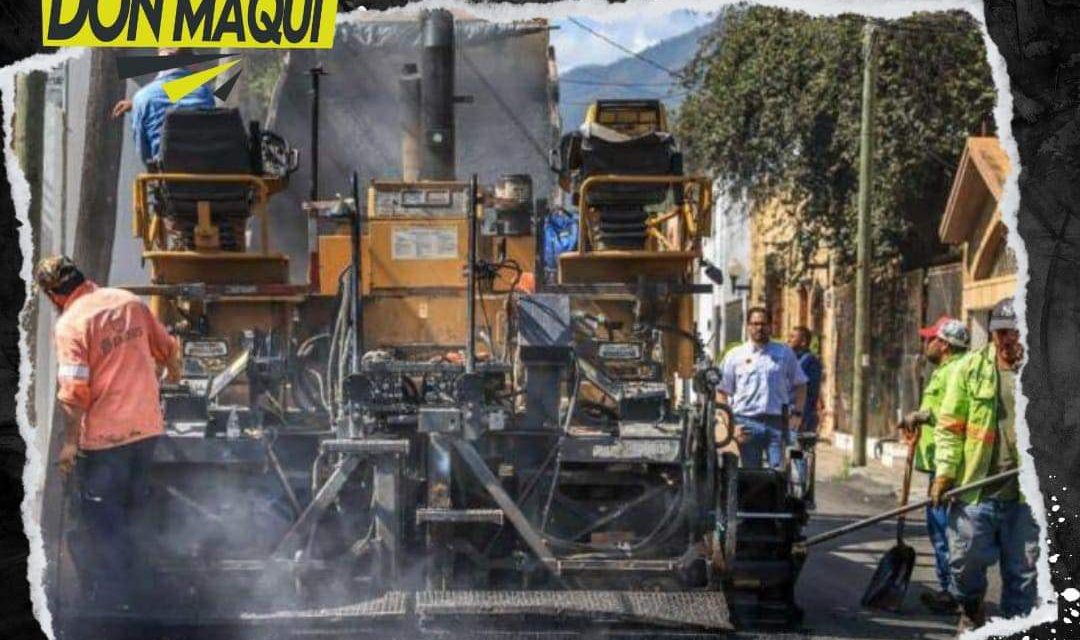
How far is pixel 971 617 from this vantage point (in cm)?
709

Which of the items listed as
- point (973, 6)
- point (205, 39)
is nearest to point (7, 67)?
point (205, 39)

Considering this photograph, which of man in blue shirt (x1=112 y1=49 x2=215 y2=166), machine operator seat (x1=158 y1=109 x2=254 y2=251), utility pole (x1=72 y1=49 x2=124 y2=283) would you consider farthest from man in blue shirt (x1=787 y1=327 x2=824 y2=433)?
machine operator seat (x1=158 y1=109 x2=254 y2=251)

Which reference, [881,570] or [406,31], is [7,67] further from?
[406,31]

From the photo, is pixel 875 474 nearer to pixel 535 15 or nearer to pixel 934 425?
pixel 934 425

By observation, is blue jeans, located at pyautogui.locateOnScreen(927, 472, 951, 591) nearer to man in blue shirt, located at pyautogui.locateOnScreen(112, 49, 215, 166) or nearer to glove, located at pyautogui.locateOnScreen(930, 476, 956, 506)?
glove, located at pyautogui.locateOnScreen(930, 476, 956, 506)

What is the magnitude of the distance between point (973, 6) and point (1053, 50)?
0.33m

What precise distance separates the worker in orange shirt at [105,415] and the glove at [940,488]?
3433mm

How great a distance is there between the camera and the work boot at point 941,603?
795cm

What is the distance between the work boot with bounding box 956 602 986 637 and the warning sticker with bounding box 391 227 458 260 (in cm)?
309

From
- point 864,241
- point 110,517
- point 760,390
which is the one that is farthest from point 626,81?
point 110,517

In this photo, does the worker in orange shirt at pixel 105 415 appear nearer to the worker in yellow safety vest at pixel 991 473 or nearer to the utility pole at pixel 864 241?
the worker in yellow safety vest at pixel 991 473

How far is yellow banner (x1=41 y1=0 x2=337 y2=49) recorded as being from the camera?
4.04 metres

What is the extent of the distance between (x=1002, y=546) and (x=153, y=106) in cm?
482

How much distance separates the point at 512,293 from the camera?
7945 mm
